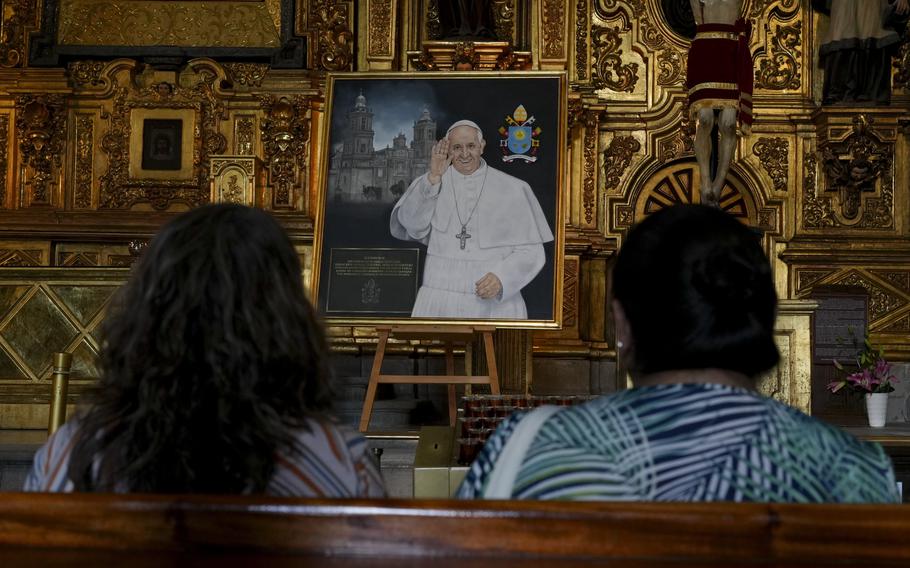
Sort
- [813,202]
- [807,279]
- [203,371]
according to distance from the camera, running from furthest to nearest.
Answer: [813,202], [807,279], [203,371]

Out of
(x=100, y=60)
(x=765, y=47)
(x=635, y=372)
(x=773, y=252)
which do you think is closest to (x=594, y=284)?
(x=773, y=252)

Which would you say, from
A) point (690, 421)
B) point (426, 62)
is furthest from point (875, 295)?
point (690, 421)

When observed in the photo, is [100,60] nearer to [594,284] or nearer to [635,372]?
[594,284]

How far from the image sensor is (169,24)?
9383 millimetres

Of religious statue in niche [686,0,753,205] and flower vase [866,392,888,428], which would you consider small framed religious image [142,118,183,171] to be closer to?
religious statue in niche [686,0,753,205]

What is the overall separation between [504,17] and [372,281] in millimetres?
3488

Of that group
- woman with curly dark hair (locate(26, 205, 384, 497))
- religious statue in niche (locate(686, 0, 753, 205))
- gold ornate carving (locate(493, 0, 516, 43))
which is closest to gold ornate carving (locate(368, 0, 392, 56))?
gold ornate carving (locate(493, 0, 516, 43))

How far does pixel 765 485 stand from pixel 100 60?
8666mm

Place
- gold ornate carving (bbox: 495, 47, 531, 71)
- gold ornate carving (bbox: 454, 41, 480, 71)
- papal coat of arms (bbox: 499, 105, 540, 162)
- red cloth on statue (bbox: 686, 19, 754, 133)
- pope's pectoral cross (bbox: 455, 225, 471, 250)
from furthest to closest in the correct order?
gold ornate carving (bbox: 495, 47, 531, 71)
gold ornate carving (bbox: 454, 41, 480, 71)
red cloth on statue (bbox: 686, 19, 754, 133)
papal coat of arms (bbox: 499, 105, 540, 162)
pope's pectoral cross (bbox: 455, 225, 471, 250)

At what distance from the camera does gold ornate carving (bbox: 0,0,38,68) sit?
9352 millimetres

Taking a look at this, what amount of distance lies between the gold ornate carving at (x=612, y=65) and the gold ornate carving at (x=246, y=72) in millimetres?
2641

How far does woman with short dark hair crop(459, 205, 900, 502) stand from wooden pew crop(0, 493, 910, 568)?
11.4 inches

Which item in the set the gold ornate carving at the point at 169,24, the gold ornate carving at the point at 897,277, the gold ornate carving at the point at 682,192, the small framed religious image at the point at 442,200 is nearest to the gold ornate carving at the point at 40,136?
the gold ornate carving at the point at 169,24

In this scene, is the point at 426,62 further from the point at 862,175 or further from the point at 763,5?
the point at 862,175
